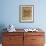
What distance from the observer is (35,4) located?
13.3 feet

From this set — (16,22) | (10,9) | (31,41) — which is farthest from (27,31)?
(10,9)

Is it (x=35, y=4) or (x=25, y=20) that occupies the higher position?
(x=35, y=4)

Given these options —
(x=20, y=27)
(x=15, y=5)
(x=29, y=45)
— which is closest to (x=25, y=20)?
(x=20, y=27)

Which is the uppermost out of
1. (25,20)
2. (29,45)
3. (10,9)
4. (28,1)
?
(28,1)

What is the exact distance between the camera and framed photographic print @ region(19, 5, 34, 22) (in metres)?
4.05

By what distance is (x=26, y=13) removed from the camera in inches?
161

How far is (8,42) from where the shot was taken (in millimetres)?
3615

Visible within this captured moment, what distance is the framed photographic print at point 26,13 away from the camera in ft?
13.3

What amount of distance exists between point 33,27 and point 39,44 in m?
0.68

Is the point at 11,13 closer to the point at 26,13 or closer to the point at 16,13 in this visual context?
the point at 16,13

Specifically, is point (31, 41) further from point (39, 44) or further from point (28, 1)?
point (28, 1)

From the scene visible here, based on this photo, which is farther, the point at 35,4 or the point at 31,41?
the point at 35,4

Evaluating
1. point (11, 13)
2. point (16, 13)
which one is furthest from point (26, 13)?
point (11, 13)

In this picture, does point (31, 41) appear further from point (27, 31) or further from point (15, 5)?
point (15, 5)
